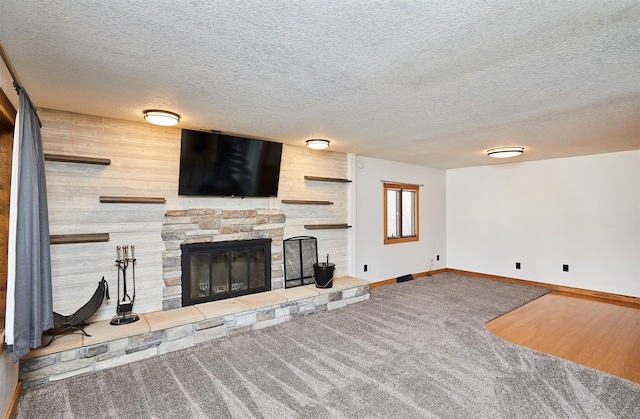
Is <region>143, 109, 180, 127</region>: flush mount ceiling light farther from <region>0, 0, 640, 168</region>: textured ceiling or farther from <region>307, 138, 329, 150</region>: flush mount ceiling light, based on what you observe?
<region>307, 138, 329, 150</region>: flush mount ceiling light

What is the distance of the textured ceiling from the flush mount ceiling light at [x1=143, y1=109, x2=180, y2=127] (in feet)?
0.29

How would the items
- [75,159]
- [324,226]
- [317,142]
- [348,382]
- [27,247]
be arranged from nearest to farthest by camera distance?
[27,247]
[348,382]
[75,159]
[317,142]
[324,226]

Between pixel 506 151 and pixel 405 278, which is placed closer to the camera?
pixel 506 151

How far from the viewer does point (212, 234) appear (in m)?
4.04

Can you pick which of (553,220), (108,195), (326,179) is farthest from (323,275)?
(553,220)

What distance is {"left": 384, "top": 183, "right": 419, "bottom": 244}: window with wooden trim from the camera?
6.13 meters

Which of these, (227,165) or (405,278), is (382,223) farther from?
(227,165)

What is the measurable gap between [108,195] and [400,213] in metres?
4.85

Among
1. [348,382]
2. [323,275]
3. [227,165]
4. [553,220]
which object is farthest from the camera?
[553,220]

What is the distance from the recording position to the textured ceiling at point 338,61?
1549 millimetres

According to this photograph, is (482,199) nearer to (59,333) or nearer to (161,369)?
(161,369)

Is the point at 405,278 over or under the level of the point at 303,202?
under

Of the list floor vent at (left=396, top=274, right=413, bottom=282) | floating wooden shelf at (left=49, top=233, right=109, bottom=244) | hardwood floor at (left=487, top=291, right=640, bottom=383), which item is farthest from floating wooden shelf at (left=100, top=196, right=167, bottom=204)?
floor vent at (left=396, top=274, right=413, bottom=282)

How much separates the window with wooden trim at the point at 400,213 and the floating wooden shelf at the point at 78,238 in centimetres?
436
